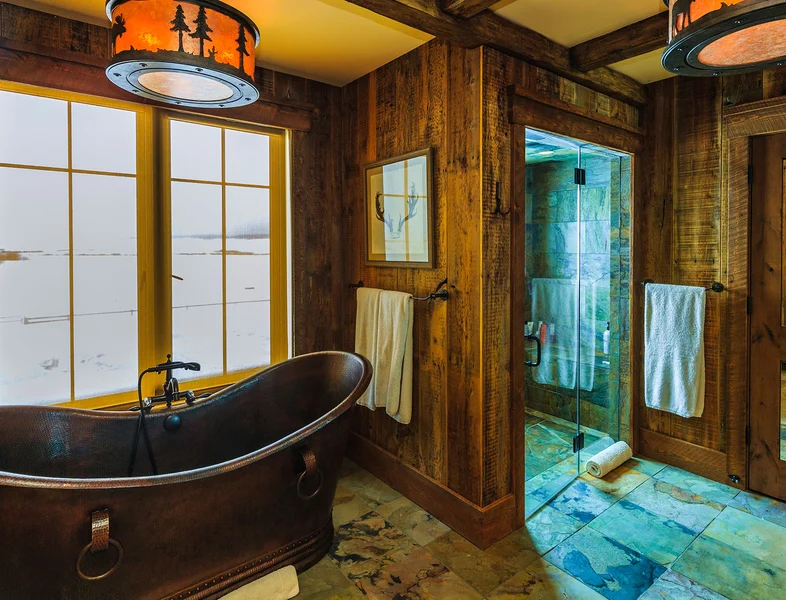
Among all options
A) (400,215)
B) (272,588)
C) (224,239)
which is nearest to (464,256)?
(400,215)

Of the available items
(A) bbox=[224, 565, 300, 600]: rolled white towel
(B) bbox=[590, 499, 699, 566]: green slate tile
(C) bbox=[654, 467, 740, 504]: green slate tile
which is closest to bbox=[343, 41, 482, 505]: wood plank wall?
(B) bbox=[590, 499, 699, 566]: green slate tile

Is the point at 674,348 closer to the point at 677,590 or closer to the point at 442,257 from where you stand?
the point at 677,590

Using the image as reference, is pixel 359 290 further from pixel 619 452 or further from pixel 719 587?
pixel 719 587

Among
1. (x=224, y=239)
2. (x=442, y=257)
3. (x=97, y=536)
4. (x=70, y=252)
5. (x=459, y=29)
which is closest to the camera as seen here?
(x=97, y=536)

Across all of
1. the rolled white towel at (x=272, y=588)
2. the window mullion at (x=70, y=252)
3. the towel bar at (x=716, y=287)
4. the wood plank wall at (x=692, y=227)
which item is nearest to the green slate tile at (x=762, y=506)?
the wood plank wall at (x=692, y=227)

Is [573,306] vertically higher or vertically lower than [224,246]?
lower

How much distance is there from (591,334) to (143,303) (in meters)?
2.61

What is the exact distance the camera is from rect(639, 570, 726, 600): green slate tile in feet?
6.06

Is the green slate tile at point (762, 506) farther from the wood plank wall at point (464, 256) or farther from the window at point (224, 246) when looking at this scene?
the window at point (224, 246)

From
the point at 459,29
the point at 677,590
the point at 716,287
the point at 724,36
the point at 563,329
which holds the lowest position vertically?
the point at 677,590

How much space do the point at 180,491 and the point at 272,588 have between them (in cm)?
59

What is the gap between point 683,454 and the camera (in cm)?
293

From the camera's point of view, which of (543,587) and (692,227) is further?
(692,227)

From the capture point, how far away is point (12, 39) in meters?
2.02
